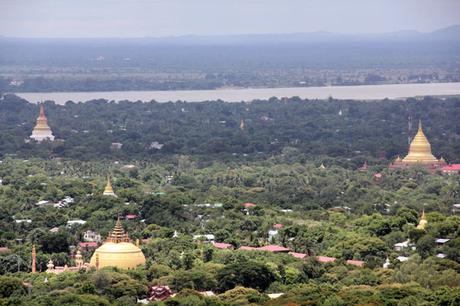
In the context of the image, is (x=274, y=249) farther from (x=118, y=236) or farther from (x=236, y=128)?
(x=236, y=128)

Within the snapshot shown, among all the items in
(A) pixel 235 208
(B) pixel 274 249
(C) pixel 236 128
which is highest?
(B) pixel 274 249

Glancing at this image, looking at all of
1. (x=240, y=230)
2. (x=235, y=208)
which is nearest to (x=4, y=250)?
(x=240, y=230)

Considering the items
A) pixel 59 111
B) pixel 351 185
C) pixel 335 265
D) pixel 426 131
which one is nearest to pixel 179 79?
pixel 59 111

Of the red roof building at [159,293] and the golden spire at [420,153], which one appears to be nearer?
the red roof building at [159,293]

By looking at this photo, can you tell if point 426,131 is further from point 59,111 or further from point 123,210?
point 123,210

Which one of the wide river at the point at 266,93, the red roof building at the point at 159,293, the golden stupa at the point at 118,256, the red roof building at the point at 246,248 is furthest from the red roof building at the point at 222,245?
the wide river at the point at 266,93

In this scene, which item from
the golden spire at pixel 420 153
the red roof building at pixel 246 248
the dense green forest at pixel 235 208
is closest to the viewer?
the dense green forest at pixel 235 208

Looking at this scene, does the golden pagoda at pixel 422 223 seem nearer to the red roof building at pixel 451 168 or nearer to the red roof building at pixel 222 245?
the red roof building at pixel 222 245
